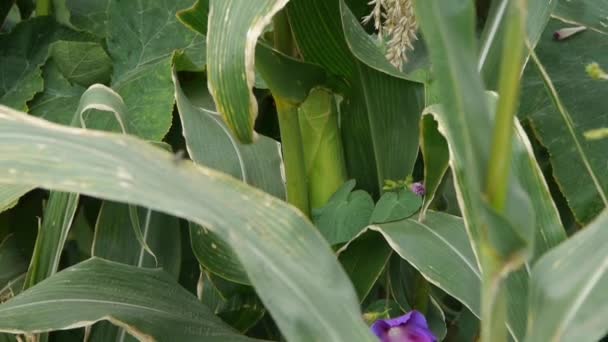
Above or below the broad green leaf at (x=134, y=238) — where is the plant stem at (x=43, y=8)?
above

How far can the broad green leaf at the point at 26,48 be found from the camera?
1.03m

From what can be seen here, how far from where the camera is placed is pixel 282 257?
0.45 m

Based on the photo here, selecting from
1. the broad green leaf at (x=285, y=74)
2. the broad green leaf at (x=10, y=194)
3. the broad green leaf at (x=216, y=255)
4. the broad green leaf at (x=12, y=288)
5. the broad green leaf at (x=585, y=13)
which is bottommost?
the broad green leaf at (x=12, y=288)

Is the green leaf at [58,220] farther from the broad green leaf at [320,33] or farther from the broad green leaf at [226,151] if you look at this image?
the broad green leaf at [320,33]

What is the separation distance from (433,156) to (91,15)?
1.95 feet

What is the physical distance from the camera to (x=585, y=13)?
0.90 meters

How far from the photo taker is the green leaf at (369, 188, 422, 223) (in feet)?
2.43

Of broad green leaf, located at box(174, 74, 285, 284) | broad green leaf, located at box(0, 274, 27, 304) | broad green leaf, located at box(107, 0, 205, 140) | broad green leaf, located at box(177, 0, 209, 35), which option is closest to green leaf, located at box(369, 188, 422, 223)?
broad green leaf, located at box(174, 74, 285, 284)

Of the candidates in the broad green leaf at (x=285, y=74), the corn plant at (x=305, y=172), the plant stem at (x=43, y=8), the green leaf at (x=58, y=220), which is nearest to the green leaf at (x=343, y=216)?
the corn plant at (x=305, y=172)

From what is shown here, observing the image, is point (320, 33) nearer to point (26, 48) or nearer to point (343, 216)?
point (343, 216)

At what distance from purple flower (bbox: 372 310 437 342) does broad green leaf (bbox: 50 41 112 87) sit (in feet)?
1.74

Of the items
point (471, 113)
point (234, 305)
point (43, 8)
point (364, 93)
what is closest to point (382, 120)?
point (364, 93)

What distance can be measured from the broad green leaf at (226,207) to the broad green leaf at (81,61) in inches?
21.0

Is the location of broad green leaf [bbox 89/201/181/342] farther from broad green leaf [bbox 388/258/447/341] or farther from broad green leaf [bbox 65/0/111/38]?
broad green leaf [bbox 65/0/111/38]
